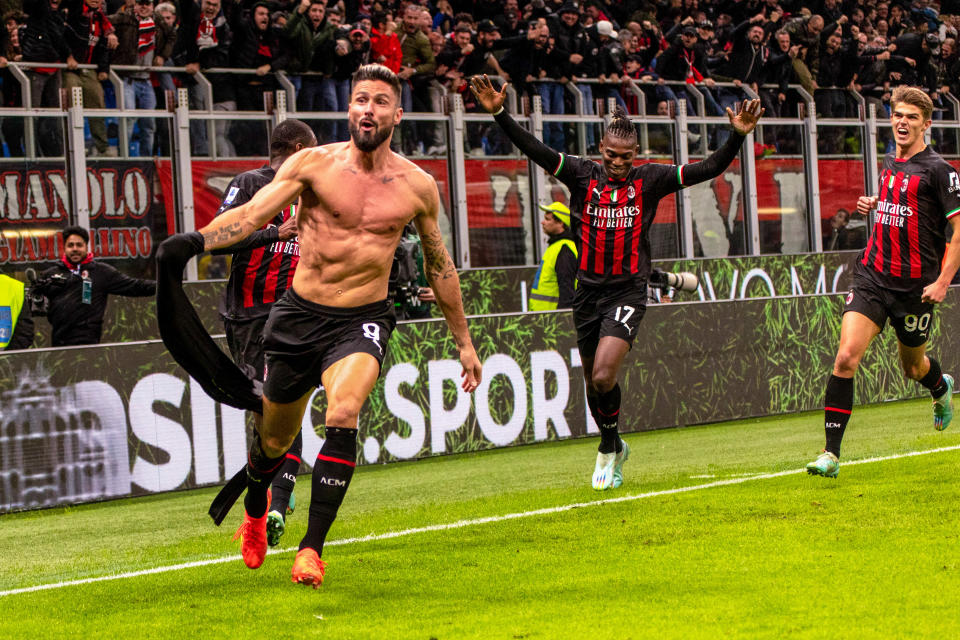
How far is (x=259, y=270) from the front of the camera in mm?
8102

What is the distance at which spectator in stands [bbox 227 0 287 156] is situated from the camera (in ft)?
52.6

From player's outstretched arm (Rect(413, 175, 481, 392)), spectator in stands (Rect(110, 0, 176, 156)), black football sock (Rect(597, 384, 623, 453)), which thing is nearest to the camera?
player's outstretched arm (Rect(413, 175, 481, 392))

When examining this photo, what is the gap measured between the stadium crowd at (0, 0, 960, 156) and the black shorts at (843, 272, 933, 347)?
8664mm

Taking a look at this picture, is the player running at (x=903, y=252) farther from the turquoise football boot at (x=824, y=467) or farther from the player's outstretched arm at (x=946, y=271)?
the turquoise football boot at (x=824, y=467)

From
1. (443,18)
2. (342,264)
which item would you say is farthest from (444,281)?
(443,18)

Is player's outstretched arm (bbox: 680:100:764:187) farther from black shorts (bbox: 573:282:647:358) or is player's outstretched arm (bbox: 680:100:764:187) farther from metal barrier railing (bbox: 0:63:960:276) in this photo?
metal barrier railing (bbox: 0:63:960:276)

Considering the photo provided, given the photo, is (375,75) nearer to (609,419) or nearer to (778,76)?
(609,419)

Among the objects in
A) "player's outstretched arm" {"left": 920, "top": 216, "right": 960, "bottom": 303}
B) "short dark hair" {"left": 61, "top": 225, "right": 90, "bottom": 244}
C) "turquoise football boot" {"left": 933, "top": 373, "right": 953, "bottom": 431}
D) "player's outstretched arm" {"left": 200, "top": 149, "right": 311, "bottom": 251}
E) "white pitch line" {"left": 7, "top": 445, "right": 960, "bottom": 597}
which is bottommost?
"white pitch line" {"left": 7, "top": 445, "right": 960, "bottom": 597}

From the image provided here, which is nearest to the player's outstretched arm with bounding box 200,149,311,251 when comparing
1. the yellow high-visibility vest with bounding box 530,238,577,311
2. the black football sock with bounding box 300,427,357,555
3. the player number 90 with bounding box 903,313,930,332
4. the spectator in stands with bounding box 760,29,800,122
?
the black football sock with bounding box 300,427,357,555

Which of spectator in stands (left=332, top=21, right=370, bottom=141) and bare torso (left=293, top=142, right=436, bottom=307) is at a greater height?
spectator in stands (left=332, top=21, right=370, bottom=141)

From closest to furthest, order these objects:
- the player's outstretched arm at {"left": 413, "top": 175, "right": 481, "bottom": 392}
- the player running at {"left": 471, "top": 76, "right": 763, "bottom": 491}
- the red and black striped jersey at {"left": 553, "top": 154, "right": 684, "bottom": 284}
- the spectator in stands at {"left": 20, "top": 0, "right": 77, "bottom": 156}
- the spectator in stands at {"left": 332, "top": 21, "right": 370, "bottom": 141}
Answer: the player's outstretched arm at {"left": 413, "top": 175, "right": 481, "bottom": 392}
the player running at {"left": 471, "top": 76, "right": 763, "bottom": 491}
the red and black striped jersey at {"left": 553, "top": 154, "right": 684, "bottom": 284}
the spectator in stands at {"left": 20, "top": 0, "right": 77, "bottom": 156}
the spectator in stands at {"left": 332, "top": 21, "right": 370, "bottom": 141}

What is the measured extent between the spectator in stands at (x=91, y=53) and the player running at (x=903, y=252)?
28.5 feet

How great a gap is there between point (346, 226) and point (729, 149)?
11.2ft

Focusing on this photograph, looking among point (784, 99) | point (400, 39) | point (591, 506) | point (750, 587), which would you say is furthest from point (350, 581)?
point (784, 99)
